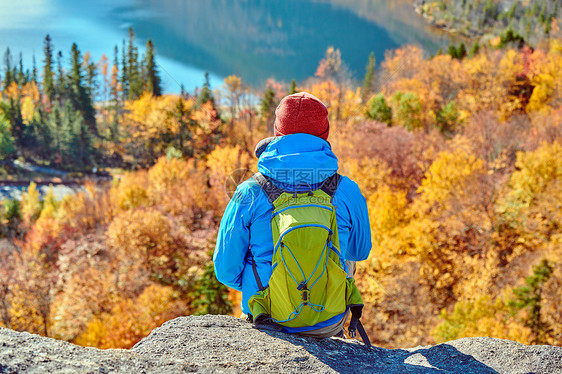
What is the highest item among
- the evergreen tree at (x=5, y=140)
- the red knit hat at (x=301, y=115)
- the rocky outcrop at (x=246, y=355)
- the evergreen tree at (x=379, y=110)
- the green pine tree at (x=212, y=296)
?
the red knit hat at (x=301, y=115)

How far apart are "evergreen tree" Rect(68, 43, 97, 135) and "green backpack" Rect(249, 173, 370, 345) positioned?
83.8 m

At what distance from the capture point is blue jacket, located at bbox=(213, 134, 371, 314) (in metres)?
3.17

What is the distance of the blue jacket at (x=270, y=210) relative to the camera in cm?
317

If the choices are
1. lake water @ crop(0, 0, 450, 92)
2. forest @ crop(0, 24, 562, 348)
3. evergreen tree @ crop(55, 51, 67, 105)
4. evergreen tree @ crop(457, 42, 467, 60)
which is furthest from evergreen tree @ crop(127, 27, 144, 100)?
evergreen tree @ crop(457, 42, 467, 60)

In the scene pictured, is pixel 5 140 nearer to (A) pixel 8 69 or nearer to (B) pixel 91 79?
(B) pixel 91 79

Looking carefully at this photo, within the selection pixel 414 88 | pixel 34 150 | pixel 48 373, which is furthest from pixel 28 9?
pixel 48 373

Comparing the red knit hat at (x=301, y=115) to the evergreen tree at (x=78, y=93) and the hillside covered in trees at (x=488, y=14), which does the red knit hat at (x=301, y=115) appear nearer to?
the hillside covered in trees at (x=488, y=14)

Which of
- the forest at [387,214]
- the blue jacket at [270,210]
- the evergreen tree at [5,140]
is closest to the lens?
the blue jacket at [270,210]

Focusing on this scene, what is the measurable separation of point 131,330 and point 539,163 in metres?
27.6

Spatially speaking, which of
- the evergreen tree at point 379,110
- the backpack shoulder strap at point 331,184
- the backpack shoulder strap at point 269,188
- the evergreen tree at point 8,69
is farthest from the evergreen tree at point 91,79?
the backpack shoulder strap at point 331,184

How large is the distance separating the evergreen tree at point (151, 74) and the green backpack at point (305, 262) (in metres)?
76.8

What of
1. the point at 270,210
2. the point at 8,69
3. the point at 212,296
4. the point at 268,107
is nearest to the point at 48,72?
the point at 8,69

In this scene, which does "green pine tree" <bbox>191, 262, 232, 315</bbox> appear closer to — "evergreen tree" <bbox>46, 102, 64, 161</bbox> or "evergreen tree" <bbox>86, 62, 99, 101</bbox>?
"evergreen tree" <bbox>46, 102, 64, 161</bbox>

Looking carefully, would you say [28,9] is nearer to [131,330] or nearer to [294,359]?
[131,330]
